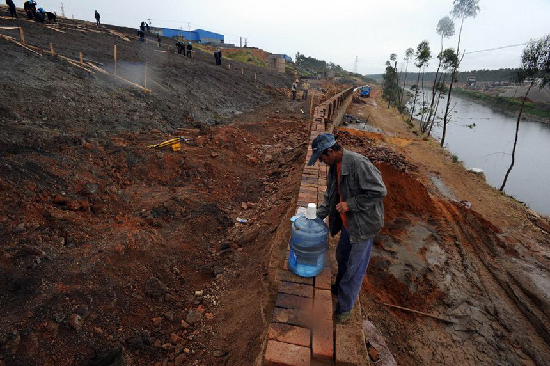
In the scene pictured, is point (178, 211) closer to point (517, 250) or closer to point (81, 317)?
point (81, 317)

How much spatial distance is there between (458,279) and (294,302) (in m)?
4.07

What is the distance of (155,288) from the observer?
3.40 meters

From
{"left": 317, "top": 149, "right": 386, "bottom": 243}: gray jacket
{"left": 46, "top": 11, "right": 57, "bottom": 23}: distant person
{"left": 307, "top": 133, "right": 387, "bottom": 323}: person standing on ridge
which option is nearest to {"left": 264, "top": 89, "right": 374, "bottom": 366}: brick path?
{"left": 307, "top": 133, "right": 387, "bottom": 323}: person standing on ridge

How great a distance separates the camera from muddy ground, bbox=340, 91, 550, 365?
152 inches

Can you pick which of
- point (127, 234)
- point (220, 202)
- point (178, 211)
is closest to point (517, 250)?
point (220, 202)

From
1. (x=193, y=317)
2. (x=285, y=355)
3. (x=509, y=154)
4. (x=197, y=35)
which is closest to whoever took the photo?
(x=285, y=355)

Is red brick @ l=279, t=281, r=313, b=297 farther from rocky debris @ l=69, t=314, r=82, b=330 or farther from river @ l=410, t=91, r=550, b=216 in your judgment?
river @ l=410, t=91, r=550, b=216

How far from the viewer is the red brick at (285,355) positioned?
2.11m

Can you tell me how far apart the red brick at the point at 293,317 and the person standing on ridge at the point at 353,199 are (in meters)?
0.45

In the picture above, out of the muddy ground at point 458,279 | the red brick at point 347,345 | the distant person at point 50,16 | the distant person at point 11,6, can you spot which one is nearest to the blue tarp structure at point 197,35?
the distant person at point 50,16

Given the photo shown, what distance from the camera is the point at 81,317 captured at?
8.99ft

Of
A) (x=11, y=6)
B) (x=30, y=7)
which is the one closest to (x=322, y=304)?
(x=11, y=6)

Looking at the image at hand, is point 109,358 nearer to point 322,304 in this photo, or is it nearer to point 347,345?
point 322,304

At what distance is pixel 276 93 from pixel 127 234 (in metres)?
20.3
